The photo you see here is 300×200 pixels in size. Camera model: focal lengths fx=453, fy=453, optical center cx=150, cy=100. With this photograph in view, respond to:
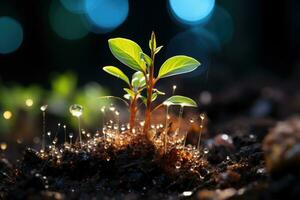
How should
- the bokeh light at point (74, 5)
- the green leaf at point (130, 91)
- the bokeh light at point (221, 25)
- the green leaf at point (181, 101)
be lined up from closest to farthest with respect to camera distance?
the green leaf at point (181, 101)
the green leaf at point (130, 91)
the bokeh light at point (221, 25)
the bokeh light at point (74, 5)

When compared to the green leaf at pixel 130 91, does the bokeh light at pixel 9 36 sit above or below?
above

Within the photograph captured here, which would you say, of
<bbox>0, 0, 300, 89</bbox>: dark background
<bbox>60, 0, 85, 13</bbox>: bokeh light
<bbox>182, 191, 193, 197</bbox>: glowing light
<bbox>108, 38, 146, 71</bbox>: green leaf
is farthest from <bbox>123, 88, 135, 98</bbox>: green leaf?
<bbox>60, 0, 85, 13</bbox>: bokeh light

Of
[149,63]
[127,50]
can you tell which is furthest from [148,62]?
[127,50]

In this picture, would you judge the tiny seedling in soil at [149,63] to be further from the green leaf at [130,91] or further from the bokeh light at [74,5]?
the bokeh light at [74,5]

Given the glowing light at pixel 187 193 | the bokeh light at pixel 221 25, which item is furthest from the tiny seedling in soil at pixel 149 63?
the bokeh light at pixel 221 25

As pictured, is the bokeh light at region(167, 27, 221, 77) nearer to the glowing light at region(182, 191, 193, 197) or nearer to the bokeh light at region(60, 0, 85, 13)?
the bokeh light at region(60, 0, 85, 13)

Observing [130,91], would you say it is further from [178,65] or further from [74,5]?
[74,5]
